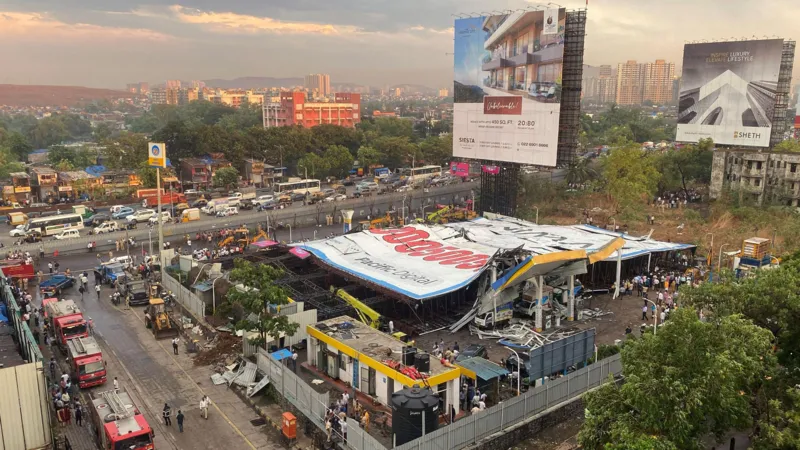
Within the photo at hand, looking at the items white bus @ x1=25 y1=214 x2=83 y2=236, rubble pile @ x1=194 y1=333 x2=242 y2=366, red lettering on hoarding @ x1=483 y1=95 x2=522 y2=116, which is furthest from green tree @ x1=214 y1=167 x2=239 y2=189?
rubble pile @ x1=194 y1=333 x2=242 y2=366

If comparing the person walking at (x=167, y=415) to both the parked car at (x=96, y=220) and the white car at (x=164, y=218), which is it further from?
the parked car at (x=96, y=220)

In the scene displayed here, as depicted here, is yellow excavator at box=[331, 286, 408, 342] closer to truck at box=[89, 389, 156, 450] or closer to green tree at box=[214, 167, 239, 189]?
truck at box=[89, 389, 156, 450]

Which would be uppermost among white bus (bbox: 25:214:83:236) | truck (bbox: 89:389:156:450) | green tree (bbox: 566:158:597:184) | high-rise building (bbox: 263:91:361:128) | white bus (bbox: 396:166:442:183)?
high-rise building (bbox: 263:91:361:128)

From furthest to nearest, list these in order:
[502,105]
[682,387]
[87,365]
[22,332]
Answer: [502,105], [87,365], [22,332], [682,387]

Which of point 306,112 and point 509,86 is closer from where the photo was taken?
point 509,86

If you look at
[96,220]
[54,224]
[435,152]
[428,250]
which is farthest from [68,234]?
[435,152]

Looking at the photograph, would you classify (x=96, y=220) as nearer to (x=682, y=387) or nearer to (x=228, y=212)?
(x=228, y=212)

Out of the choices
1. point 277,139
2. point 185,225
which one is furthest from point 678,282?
point 277,139

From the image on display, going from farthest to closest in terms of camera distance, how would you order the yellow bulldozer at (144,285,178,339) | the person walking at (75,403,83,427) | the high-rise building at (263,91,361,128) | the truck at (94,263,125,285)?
the high-rise building at (263,91,361,128), the truck at (94,263,125,285), the yellow bulldozer at (144,285,178,339), the person walking at (75,403,83,427)
